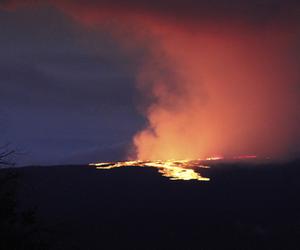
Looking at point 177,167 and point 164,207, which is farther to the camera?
point 177,167

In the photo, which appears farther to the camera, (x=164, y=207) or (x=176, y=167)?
(x=176, y=167)

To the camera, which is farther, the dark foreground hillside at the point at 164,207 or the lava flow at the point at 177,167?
the lava flow at the point at 177,167

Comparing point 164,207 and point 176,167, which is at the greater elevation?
point 176,167

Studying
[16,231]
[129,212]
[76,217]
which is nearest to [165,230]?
[129,212]

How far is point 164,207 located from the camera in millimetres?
55812

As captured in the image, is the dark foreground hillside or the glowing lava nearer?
the dark foreground hillside

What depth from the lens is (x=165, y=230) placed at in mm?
49750

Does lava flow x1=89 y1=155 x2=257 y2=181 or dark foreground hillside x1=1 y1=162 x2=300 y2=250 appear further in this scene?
lava flow x1=89 y1=155 x2=257 y2=181

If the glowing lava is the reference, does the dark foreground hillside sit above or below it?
below

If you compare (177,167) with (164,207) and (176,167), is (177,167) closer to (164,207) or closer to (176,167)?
(176,167)

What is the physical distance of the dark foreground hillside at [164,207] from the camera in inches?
1829

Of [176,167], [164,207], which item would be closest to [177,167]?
[176,167]

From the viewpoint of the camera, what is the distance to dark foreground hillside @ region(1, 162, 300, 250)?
46469 mm

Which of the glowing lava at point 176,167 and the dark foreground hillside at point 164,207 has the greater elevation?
the glowing lava at point 176,167
